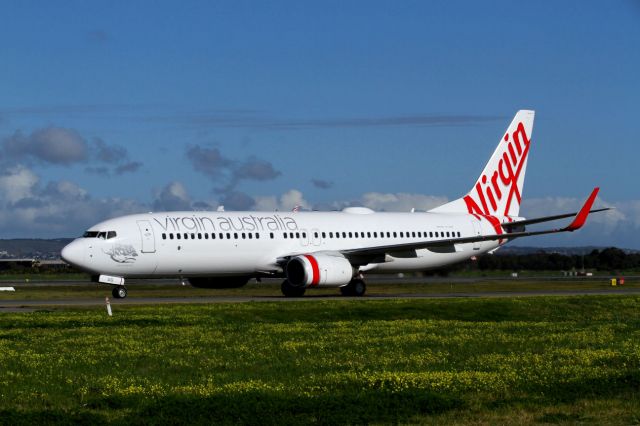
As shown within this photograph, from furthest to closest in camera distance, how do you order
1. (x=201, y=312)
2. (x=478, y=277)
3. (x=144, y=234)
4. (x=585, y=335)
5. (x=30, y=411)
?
(x=478, y=277) < (x=144, y=234) < (x=201, y=312) < (x=585, y=335) < (x=30, y=411)

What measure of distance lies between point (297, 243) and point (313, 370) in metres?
32.4

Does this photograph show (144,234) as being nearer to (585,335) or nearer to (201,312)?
(201,312)

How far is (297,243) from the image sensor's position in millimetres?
51094

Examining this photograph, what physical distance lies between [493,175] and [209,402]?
46.6 metres

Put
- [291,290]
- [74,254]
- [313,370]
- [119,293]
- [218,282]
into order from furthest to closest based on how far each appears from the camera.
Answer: [218,282]
[291,290]
[119,293]
[74,254]
[313,370]

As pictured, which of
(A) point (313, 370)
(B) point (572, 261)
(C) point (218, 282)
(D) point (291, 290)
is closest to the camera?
(A) point (313, 370)

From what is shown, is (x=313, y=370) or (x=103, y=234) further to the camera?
(x=103, y=234)

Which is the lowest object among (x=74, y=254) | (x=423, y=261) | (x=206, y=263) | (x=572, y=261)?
(x=423, y=261)

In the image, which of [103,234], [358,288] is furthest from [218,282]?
[103,234]

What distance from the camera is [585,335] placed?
83.3ft

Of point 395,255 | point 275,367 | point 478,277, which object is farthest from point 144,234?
point 478,277

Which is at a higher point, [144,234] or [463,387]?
[144,234]

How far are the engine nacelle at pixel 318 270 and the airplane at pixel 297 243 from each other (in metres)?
0.04

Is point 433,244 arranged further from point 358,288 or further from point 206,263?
point 206,263
